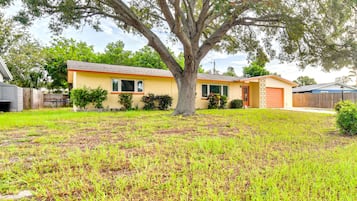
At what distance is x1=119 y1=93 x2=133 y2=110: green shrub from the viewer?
1359cm

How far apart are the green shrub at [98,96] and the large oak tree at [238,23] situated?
12.9 ft

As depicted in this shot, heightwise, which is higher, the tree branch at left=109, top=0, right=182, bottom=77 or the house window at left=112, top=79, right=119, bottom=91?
the tree branch at left=109, top=0, right=182, bottom=77

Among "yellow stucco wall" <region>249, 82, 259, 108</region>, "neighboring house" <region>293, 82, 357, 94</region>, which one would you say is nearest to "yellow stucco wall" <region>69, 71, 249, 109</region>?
"yellow stucco wall" <region>249, 82, 259, 108</region>

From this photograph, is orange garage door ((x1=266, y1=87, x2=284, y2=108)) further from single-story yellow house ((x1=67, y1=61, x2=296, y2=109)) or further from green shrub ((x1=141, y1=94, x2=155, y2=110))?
green shrub ((x1=141, y1=94, x2=155, y2=110))

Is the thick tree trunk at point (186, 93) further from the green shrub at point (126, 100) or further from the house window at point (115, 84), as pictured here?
the house window at point (115, 84)

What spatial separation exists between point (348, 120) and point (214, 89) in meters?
12.6

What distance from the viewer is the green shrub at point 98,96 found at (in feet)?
41.0

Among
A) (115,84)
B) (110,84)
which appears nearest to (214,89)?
(115,84)

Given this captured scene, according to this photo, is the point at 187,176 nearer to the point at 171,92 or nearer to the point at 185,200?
the point at 185,200

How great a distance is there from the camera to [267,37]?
36.3 ft

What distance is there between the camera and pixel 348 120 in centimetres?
536

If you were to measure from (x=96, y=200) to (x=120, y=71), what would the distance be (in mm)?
12526

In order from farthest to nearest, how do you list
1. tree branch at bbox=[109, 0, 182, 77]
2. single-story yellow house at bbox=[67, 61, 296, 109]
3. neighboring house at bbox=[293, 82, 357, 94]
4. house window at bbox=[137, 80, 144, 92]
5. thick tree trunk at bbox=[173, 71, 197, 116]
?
neighboring house at bbox=[293, 82, 357, 94] < house window at bbox=[137, 80, 144, 92] < single-story yellow house at bbox=[67, 61, 296, 109] < thick tree trunk at bbox=[173, 71, 197, 116] < tree branch at bbox=[109, 0, 182, 77]

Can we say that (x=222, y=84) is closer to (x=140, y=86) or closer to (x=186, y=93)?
(x=140, y=86)
